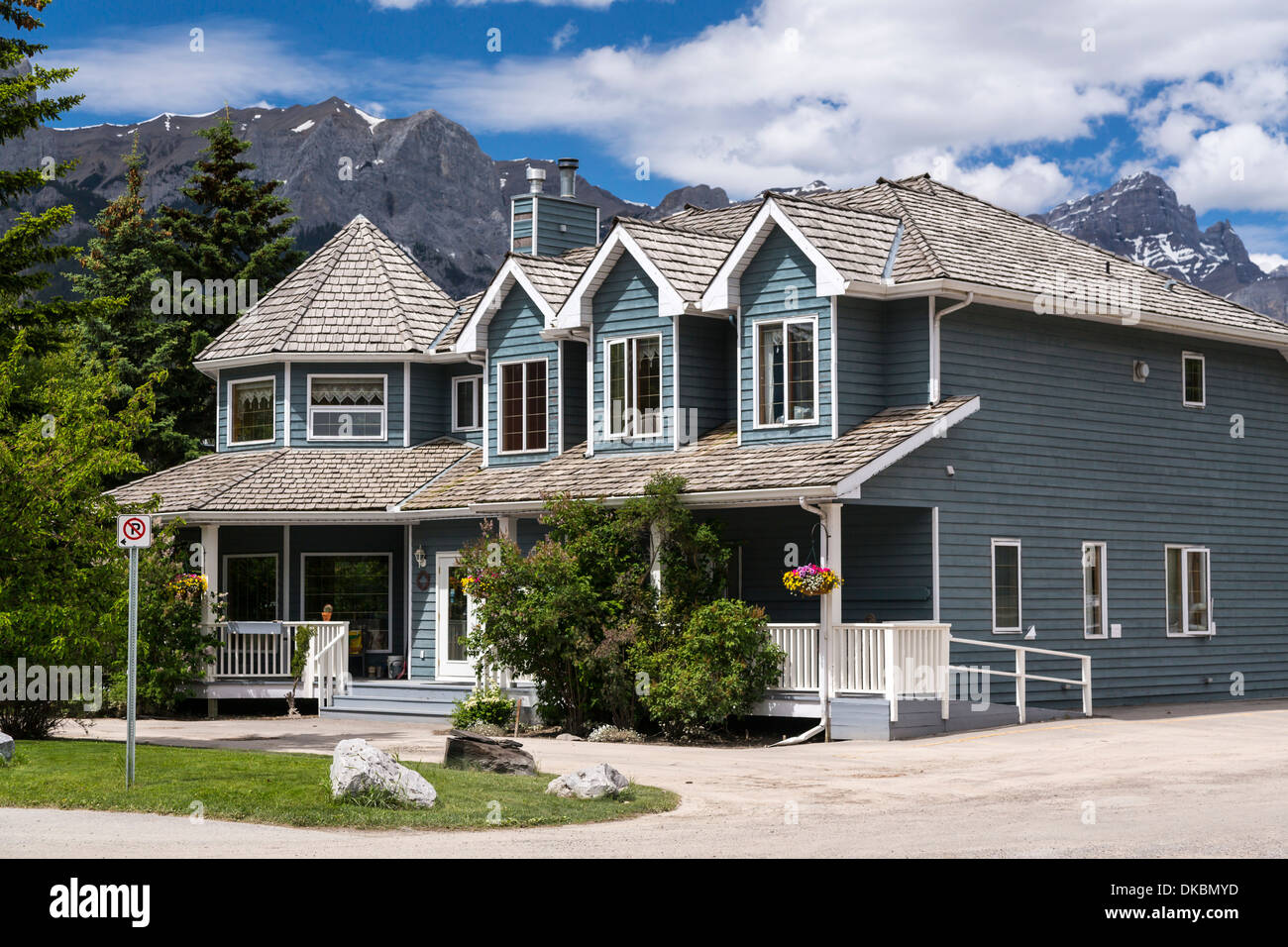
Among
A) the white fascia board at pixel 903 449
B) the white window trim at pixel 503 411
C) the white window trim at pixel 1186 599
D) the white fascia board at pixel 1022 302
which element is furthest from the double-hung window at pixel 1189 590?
the white window trim at pixel 503 411

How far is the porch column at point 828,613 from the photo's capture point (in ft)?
73.6

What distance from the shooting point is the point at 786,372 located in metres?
25.0

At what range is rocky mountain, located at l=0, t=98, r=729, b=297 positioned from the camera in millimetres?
129375

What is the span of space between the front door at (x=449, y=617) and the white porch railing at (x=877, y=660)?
325 inches

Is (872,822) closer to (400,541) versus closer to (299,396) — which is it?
(400,541)

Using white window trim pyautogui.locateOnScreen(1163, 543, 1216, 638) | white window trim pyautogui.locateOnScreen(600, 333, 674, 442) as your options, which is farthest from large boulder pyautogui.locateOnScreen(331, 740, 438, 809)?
white window trim pyautogui.locateOnScreen(1163, 543, 1216, 638)

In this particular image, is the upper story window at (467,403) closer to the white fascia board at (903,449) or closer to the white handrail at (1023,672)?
the white fascia board at (903,449)

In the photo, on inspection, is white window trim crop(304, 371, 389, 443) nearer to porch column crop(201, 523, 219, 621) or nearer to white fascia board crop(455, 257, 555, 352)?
white fascia board crop(455, 257, 555, 352)

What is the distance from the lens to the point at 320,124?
13800cm

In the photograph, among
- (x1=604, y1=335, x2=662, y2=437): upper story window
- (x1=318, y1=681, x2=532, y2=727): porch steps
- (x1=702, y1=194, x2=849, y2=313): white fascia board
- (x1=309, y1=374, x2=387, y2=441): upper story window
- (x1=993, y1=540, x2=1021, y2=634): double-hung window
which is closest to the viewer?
(x1=702, y1=194, x2=849, y2=313): white fascia board

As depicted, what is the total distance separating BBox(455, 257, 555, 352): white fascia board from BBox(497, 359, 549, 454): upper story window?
74 centimetres

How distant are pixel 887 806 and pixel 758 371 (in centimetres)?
1149

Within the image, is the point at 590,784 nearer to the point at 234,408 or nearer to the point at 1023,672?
the point at 1023,672

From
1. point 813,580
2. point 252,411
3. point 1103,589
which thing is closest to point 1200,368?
point 1103,589
